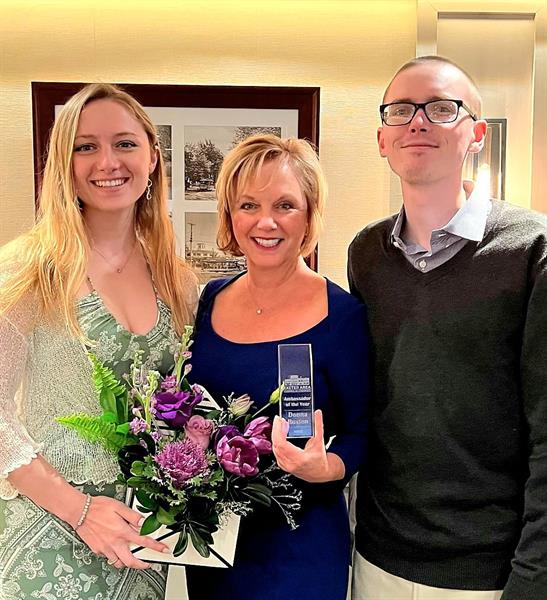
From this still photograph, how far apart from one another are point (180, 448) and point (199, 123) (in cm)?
226

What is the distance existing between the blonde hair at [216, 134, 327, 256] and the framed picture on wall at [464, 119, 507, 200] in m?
1.64

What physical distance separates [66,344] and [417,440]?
85cm

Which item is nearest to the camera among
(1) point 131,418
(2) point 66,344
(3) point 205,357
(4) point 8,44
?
(1) point 131,418

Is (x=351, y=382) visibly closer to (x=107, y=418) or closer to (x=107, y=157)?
(x=107, y=418)

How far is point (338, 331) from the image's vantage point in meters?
1.90

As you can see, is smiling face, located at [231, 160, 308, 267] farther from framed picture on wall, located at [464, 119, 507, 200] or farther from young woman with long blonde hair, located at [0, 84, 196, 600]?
framed picture on wall, located at [464, 119, 507, 200]

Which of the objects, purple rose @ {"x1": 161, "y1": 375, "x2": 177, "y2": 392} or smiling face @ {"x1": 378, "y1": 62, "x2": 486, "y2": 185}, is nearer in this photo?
purple rose @ {"x1": 161, "y1": 375, "x2": 177, "y2": 392}

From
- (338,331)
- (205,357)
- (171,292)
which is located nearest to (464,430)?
(338,331)

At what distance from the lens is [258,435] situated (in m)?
1.69

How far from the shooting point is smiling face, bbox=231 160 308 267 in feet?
6.52

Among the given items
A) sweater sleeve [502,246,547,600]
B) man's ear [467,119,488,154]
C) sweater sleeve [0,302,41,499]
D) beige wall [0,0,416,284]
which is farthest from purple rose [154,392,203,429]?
beige wall [0,0,416,284]

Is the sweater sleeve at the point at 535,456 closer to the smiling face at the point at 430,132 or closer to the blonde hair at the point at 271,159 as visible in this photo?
the smiling face at the point at 430,132

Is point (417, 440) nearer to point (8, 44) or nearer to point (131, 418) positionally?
point (131, 418)

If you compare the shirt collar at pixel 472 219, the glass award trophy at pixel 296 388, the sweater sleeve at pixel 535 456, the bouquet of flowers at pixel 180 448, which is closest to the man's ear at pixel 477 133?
the shirt collar at pixel 472 219
